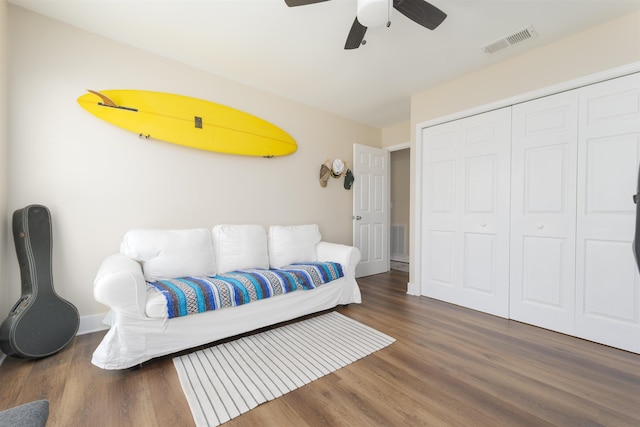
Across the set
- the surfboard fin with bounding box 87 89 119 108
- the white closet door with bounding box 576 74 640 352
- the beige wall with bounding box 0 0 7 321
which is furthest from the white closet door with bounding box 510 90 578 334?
the beige wall with bounding box 0 0 7 321

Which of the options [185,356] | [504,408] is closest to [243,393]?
[185,356]

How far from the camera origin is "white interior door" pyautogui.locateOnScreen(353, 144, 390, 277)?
155 inches

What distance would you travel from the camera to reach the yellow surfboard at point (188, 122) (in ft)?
7.30

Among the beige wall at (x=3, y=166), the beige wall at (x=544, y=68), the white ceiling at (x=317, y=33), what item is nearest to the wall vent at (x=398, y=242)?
the beige wall at (x=544, y=68)

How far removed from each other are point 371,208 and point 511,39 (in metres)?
2.50

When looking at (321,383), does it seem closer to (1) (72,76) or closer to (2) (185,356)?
(2) (185,356)

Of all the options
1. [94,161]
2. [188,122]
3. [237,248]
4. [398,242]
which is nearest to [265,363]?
[237,248]

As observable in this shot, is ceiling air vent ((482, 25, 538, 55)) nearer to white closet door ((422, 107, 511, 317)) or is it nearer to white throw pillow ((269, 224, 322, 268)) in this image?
white closet door ((422, 107, 511, 317))

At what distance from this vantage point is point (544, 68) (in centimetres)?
231

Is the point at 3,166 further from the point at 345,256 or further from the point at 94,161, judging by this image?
the point at 345,256

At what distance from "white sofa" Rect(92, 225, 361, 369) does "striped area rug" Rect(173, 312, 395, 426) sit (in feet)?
0.46

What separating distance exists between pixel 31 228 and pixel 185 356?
1.40m

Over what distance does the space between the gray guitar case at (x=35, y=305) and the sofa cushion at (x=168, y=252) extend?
484 mm

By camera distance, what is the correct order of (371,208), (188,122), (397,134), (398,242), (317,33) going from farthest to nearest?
(398,242) < (397,134) < (371,208) < (188,122) < (317,33)
